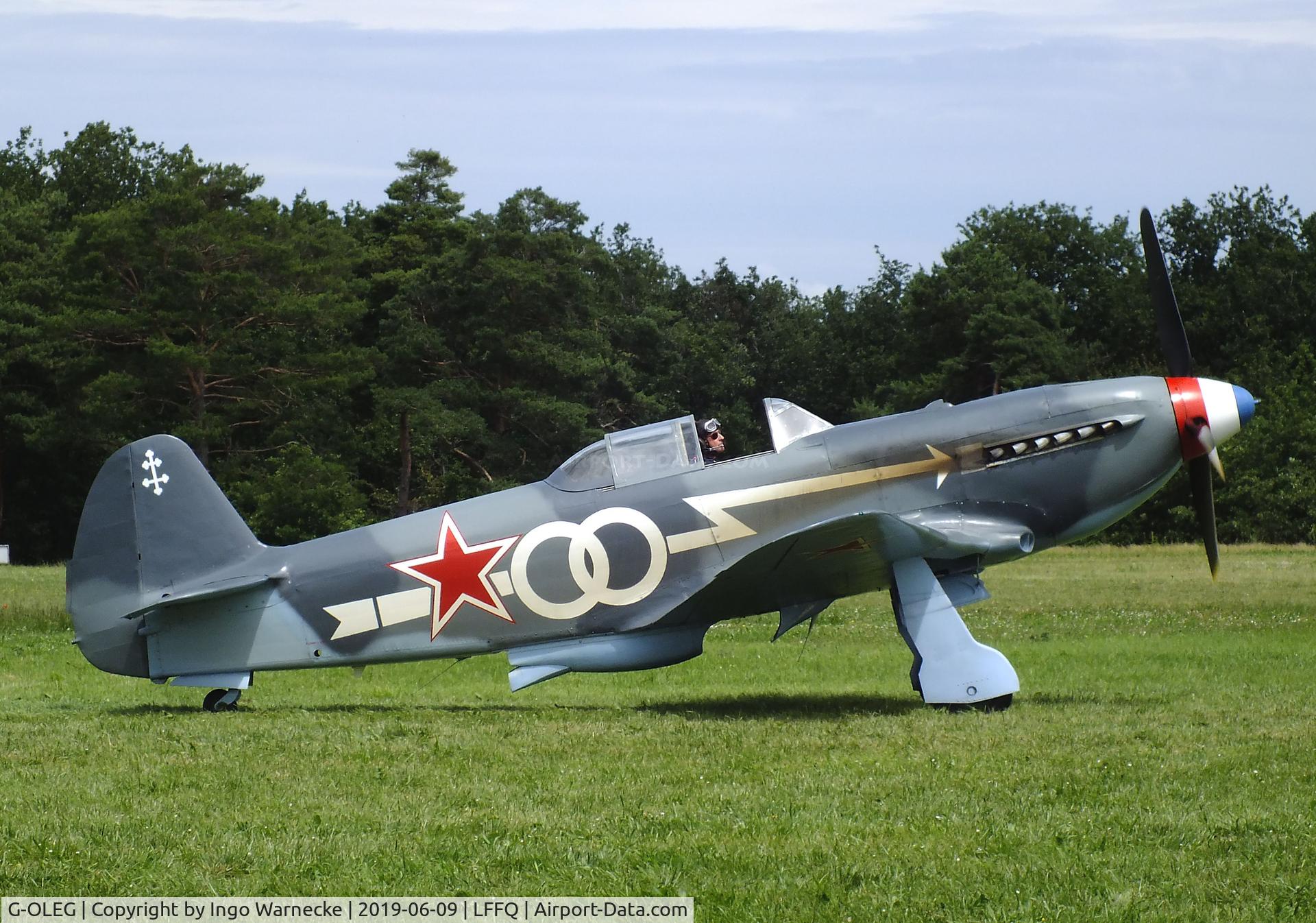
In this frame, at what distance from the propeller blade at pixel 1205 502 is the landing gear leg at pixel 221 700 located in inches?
284

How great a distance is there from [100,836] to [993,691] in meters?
5.80

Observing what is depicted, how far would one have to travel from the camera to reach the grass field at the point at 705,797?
5043 millimetres

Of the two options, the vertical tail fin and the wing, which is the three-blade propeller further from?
the vertical tail fin

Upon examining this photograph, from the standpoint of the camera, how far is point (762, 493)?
31.9ft

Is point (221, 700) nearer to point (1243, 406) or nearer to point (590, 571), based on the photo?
point (590, 571)

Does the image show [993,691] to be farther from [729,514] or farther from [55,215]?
[55,215]

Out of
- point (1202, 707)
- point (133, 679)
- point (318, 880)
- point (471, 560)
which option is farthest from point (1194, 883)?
point (133, 679)

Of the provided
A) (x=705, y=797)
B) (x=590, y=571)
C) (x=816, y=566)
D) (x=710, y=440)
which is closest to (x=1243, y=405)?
(x=816, y=566)

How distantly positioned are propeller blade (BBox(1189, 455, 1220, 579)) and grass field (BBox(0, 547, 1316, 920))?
42.6 inches

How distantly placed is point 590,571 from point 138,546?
3.30m

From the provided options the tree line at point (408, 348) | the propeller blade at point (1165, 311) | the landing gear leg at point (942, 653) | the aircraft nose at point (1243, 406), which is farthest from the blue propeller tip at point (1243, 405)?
the tree line at point (408, 348)

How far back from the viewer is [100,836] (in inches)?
227

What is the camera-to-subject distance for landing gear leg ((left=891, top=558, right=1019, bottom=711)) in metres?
9.41

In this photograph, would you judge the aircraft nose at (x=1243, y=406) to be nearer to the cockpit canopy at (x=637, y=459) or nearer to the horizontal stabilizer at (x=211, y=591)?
the cockpit canopy at (x=637, y=459)
